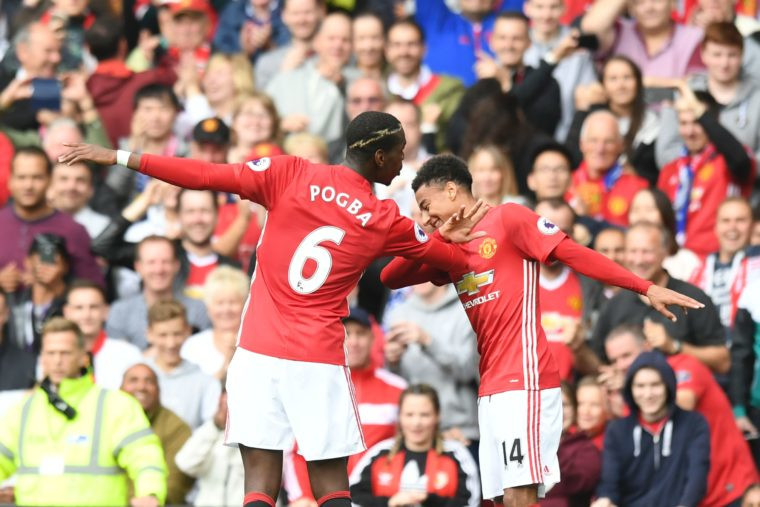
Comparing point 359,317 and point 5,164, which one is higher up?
point 5,164

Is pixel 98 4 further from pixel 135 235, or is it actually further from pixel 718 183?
pixel 718 183

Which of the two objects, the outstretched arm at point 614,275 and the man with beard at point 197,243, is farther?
the man with beard at point 197,243

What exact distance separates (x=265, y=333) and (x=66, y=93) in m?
7.45

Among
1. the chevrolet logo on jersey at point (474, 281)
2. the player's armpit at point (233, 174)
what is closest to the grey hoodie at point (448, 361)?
the chevrolet logo on jersey at point (474, 281)

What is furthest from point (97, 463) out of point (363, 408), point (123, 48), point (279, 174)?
point (123, 48)

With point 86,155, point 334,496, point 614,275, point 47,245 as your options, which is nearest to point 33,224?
point 47,245

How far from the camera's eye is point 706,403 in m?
11.0

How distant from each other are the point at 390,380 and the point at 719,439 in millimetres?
2241

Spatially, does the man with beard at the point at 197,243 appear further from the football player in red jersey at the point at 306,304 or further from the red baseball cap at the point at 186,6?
the football player in red jersey at the point at 306,304

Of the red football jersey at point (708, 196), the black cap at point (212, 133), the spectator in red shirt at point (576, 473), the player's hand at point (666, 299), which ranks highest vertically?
the black cap at point (212, 133)

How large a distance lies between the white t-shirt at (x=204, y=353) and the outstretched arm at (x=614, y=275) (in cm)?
440

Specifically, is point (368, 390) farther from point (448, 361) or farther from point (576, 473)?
point (576, 473)

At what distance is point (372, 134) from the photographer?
26.5ft

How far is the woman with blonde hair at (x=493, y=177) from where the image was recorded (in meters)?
12.6
